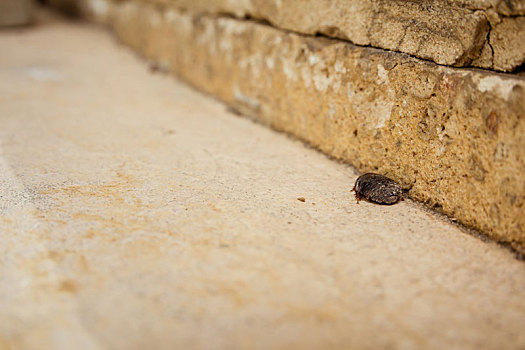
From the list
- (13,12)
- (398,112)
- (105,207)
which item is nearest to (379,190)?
(398,112)

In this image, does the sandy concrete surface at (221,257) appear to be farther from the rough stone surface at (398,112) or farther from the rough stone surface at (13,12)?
the rough stone surface at (13,12)

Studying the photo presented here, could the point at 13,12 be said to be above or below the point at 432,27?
below

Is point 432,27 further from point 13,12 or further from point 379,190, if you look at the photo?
point 13,12

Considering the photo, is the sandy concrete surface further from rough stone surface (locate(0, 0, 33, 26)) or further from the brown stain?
rough stone surface (locate(0, 0, 33, 26))

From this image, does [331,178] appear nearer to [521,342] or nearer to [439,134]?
[439,134]

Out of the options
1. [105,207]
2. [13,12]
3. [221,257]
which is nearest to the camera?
[221,257]

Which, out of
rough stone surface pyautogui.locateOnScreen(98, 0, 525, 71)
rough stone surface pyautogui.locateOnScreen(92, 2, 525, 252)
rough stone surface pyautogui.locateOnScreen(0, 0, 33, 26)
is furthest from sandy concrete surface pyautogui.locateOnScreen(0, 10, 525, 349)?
rough stone surface pyautogui.locateOnScreen(0, 0, 33, 26)

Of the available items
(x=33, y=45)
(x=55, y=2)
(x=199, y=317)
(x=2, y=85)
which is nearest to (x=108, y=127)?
(x=2, y=85)
